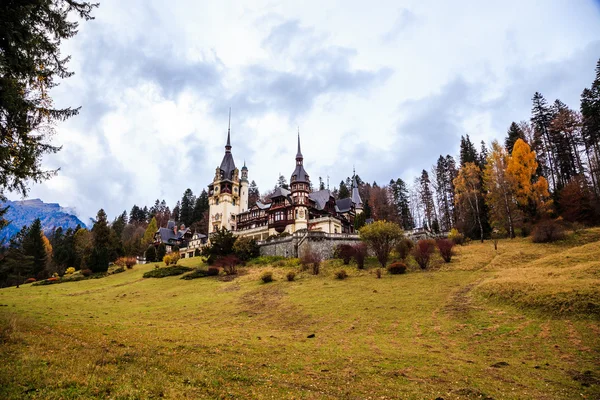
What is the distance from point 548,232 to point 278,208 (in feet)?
129

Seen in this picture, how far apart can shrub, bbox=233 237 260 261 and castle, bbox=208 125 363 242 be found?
4.44 meters

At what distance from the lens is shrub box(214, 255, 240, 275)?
3994cm

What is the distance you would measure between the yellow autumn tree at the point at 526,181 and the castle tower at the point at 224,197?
162ft

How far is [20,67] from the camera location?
11.1 metres

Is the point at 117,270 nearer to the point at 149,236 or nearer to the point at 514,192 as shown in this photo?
the point at 149,236

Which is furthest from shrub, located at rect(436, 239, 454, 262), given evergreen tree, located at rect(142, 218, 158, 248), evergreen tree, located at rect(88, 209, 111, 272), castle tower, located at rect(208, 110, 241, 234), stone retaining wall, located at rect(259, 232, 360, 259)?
evergreen tree, located at rect(142, 218, 158, 248)

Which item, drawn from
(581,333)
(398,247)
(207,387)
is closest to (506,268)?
(398,247)

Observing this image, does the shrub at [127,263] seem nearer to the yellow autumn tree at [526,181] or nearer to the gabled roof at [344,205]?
the gabled roof at [344,205]

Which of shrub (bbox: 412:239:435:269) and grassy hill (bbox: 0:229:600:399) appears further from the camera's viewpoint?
shrub (bbox: 412:239:435:269)

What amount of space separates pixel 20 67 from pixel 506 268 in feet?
110

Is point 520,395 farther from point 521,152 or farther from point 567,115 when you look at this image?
point 567,115

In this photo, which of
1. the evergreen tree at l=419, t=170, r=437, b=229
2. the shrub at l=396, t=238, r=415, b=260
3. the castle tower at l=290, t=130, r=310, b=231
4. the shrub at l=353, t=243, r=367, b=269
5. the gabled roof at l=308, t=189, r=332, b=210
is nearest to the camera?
the shrub at l=353, t=243, r=367, b=269

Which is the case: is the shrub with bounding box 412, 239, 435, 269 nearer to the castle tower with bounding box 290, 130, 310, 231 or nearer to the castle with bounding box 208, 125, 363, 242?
the castle with bounding box 208, 125, 363, 242

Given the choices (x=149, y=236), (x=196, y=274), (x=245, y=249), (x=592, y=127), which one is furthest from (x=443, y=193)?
(x=149, y=236)
